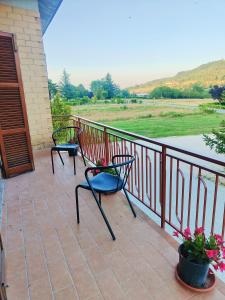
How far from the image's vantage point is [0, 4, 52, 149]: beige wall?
3938 millimetres

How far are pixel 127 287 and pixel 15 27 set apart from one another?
4794mm

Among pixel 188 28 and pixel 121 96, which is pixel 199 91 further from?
pixel 121 96

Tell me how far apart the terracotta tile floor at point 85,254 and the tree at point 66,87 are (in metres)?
23.7

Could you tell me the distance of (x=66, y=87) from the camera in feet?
90.7

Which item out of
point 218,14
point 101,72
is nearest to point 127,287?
point 218,14

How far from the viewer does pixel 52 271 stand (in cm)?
142

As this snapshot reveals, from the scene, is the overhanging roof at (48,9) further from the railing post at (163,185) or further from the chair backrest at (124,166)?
the railing post at (163,185)

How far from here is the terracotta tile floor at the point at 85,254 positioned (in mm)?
1250

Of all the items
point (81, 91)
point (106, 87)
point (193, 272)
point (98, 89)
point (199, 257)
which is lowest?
point (193, 272)

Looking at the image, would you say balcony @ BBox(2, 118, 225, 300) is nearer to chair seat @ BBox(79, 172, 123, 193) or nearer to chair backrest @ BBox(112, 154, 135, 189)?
chair backrest @ BBox(112, 154, 135, 189)

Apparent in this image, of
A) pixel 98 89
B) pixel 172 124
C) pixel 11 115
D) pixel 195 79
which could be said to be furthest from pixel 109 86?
pixel 11 115

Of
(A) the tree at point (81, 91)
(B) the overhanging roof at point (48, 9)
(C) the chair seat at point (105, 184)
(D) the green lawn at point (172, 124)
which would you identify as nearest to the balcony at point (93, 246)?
(C) the chair seat at point (105, 184)

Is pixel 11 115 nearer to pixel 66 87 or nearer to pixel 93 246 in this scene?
pixel 93 246

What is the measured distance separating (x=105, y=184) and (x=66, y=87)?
2807cm
